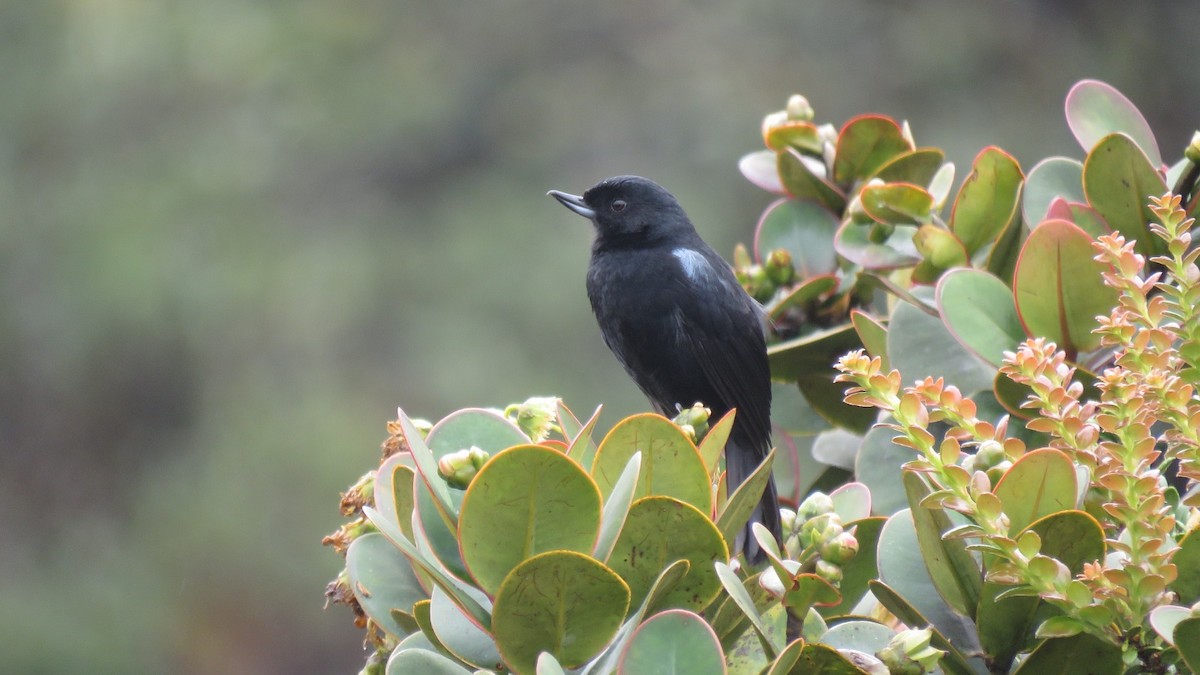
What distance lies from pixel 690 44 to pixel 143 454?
Answer: 5.95 meters

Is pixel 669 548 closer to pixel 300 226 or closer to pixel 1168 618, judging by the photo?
pixel 1168 618

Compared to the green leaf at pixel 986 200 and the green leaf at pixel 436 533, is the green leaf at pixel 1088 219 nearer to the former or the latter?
the green leaf at pixel 986 200

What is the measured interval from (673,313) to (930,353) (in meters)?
1.49

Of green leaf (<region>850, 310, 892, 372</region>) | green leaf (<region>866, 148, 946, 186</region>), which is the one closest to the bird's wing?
green leaf (<region>866, 148, 946, 186</region>)

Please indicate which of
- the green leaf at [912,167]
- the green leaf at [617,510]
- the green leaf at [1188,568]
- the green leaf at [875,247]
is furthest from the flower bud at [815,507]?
the green leaf at [912,167]

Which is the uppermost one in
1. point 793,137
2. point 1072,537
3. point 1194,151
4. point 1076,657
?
point 793,137

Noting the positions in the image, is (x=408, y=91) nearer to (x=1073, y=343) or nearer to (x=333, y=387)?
(x=333, y=387)

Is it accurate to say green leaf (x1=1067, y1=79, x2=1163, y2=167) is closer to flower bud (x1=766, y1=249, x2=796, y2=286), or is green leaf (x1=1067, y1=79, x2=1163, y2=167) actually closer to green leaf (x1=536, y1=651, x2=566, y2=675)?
flower bud (x1=766, y1=249, x2=796, y2=286)

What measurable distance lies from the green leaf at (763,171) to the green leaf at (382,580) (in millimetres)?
1196

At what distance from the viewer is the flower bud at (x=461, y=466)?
1231 mm

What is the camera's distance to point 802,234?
235 centimetres

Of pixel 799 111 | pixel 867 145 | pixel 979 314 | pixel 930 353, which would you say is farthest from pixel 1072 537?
pixel 799 111

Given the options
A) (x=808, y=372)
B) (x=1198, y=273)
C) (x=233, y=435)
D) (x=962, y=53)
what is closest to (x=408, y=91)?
(x=233, y=435)

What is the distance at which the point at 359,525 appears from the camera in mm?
1500
